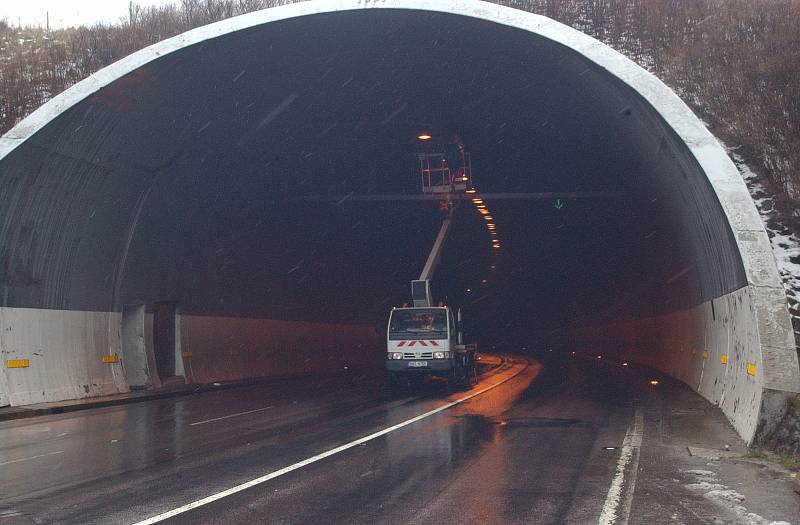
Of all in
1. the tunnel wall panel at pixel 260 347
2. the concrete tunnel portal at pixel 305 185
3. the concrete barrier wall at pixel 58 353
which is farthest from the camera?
the tunnel wall panel at pixel 260 347

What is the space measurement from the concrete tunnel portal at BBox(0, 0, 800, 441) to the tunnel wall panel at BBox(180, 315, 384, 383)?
0.11 m

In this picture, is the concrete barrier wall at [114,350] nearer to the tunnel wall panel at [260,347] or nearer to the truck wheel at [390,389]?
the tunnel wall panel at [260,347]

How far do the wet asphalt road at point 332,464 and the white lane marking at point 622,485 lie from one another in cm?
10

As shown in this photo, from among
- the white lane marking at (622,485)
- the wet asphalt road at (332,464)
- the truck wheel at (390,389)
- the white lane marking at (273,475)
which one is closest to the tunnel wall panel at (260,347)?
the truck wheel at (390,389)

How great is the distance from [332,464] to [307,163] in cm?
1807

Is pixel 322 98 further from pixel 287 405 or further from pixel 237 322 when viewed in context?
pixel 237 322

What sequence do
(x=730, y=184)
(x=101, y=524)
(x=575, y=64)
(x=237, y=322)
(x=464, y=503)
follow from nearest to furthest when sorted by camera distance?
1. (x=101, y=524)
2. (x=464, y=503)
3. (x=730, y=184)
4. (x=575, y=64)
5. (x=237, y=322)

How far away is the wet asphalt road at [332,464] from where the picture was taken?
8812mm

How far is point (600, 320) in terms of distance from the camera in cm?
5884

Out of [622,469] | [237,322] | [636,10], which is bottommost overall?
[622,469]

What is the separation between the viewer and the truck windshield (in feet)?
84.1

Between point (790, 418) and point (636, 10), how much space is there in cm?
1786

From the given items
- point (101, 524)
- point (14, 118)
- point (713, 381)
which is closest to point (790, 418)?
point (713, 381)

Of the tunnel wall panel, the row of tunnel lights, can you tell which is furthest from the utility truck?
the row of tunnel lights
